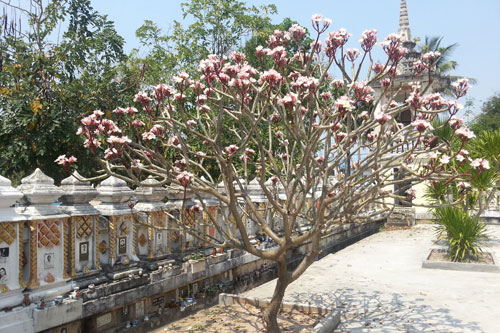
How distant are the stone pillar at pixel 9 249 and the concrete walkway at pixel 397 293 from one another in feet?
12.7

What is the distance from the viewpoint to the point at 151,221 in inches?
292

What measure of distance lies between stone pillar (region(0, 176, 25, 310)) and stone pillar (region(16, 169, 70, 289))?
0.55 ft

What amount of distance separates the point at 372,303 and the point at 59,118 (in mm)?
6877

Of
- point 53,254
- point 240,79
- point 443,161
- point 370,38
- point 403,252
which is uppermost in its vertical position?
point 370,38

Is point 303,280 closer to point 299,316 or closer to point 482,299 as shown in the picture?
point 299,316

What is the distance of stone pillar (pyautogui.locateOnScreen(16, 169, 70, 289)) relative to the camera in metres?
5.29

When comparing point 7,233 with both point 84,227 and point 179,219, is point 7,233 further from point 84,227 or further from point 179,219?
point 179,219

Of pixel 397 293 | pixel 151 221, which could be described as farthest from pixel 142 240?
pixel 397 293

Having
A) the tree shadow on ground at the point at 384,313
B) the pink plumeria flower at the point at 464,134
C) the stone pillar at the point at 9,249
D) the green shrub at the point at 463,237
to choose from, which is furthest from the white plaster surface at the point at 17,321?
the green shrub at the point at 463,237

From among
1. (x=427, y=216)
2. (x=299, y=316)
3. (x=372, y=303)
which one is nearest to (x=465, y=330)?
(x=372, y=303)

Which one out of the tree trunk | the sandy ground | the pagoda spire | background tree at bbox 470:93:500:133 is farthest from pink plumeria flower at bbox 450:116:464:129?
background tree at bbox 470:93:500:133

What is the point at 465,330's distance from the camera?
6.01m

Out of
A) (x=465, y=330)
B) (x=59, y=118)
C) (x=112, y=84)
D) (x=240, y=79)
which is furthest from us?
(x=112, y=84)

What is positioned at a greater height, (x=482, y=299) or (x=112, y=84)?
(x=112, y=84)
